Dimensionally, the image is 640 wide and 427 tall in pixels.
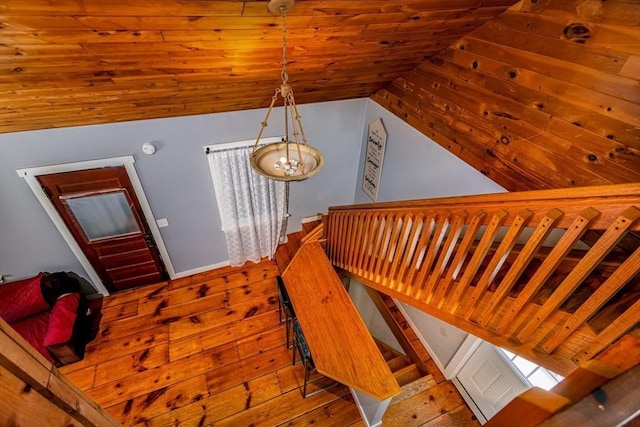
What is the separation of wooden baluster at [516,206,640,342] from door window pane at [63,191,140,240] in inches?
163

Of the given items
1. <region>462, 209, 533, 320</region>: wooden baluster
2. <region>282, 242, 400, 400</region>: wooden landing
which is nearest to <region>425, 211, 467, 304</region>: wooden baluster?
<region>462, 209, 533, 320</region>: wooden baluster

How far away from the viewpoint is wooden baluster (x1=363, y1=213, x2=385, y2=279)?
2.95m

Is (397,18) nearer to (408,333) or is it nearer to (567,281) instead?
(567,281)

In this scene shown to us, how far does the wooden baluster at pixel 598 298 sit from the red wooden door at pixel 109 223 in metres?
4.15

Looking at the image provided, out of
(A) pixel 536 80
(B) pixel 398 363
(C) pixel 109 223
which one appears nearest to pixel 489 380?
(B) pixel 398 363

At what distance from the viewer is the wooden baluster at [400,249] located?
98.6 inches

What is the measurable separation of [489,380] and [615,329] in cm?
199

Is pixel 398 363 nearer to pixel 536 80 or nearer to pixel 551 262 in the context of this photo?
pixel 551 262

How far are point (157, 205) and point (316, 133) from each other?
2.35 m

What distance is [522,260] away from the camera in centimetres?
159

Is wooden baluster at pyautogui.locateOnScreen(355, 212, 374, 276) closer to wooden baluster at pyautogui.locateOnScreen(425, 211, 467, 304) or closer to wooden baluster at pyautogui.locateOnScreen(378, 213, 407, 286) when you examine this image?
wooden baluster at pyautogui.locateOnScreen(378, 213, 407, 286)

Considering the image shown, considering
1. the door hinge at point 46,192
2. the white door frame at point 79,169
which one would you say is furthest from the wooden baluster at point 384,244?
the door hinge at point 46,192

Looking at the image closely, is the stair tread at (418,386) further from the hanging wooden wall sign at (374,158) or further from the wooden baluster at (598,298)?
the hanging wooden wall sign at (374,158)

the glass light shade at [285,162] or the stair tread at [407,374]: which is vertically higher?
the glass light shade at [285,162]
